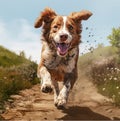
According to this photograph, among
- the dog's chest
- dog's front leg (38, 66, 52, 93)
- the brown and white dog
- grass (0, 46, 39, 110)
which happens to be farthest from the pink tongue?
grass (0, 46, 39, 110)

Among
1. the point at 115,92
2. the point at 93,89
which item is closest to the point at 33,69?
the point at 93,89

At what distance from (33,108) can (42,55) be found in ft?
4.74

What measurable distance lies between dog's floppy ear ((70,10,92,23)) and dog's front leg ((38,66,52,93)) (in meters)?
1.51

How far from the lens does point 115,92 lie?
11266mm

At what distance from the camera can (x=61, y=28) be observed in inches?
357

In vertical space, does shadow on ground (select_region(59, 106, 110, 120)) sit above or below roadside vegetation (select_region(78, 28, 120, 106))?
below

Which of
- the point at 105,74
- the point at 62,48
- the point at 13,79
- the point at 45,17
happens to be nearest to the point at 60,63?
the point at 62,48

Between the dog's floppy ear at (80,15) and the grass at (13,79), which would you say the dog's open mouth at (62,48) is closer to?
the dog's floppy ear at (80,15)

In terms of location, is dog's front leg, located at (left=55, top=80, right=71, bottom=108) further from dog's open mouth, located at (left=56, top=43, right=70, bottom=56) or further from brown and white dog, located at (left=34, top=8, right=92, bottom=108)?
dog's open mouth, located at (left=56, top=43, right=70, bottom=56)

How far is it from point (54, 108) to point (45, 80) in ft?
3.08

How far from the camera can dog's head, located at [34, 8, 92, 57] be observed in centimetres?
894

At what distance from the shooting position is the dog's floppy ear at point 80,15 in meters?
9.92

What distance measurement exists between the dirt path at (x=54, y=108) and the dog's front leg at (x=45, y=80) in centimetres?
58

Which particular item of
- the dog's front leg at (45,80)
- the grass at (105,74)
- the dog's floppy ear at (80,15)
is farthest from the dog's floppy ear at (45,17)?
the grass at (105,74)
